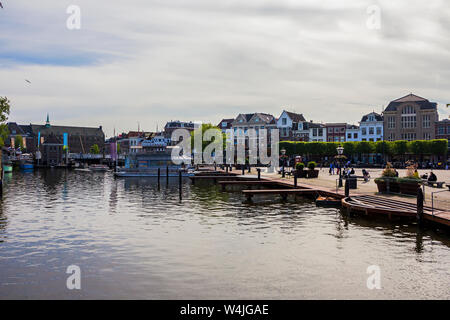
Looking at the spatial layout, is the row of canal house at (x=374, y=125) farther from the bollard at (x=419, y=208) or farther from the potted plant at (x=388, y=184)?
the bollard at (x=419, y=208)

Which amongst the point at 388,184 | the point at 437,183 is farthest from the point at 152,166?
the point at 437,183

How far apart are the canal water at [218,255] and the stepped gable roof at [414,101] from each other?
86757 mm

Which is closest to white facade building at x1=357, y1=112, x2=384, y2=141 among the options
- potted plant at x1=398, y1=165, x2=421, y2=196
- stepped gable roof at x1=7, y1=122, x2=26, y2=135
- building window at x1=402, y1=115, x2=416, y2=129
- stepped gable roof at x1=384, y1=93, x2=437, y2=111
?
stepped gable roof at x1=384, y1=93, x2=437, y2=111

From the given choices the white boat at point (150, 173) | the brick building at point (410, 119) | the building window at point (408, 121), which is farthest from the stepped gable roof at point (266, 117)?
the white boat at point (150, 173)

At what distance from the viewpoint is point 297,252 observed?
1784 centimetres

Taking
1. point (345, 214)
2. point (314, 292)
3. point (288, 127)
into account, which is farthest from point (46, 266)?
point (288, 127)

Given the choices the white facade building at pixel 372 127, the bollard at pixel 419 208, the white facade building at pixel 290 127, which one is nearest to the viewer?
the bollard at pixel 419 208

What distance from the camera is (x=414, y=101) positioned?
105312mm

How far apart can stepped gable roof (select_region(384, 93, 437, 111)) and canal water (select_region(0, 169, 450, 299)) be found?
8676 cm

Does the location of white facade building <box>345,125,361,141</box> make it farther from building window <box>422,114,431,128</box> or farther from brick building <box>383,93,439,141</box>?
building window <box>422,114,431,128</box>

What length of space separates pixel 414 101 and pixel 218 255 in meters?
102

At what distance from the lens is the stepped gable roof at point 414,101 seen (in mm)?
102812

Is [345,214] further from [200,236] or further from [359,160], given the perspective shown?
Result: [359,160]

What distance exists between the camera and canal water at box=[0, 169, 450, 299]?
43.3ft
